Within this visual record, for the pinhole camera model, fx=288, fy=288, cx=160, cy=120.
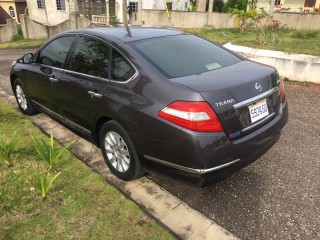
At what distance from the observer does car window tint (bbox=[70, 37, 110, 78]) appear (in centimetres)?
328

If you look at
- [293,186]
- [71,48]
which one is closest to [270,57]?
[293,186]

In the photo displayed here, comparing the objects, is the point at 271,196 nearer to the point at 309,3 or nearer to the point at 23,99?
the point at 23,99

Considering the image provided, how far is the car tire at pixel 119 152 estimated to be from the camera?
3.06 m

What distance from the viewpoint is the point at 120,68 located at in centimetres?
309

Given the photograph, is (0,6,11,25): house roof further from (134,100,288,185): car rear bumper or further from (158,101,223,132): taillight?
(158,101,223,132): taillight

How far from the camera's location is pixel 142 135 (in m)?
2.80

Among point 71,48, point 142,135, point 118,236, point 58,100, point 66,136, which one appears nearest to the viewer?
point 118,236

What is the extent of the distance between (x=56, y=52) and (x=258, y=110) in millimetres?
2926

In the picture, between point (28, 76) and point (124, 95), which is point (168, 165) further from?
point (28, 76)

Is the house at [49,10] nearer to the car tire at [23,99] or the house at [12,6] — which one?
the house at [12,6]

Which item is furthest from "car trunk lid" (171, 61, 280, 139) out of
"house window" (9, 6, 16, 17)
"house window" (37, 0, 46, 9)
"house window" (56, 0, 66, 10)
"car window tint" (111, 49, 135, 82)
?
"house window" (9, 6, 16, 17)

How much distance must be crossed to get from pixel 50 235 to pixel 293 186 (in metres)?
2.61

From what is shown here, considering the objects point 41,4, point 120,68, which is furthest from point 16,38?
point 120,68

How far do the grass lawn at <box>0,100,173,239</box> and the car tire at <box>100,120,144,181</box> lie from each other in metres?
0.22
